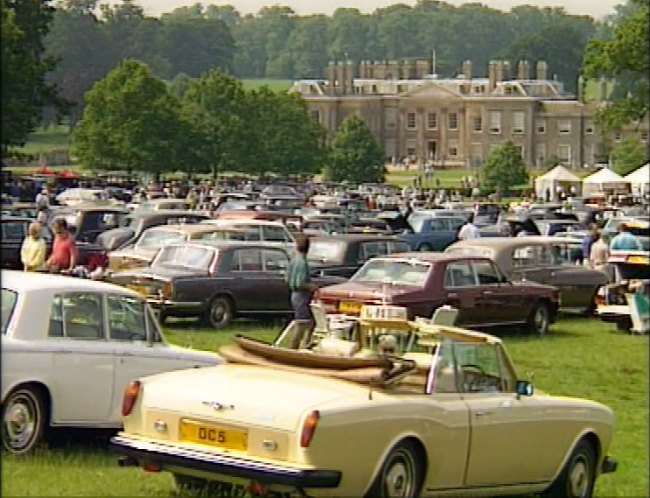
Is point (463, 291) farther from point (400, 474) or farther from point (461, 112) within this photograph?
point (461, 112)

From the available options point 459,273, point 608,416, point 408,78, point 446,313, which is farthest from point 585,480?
point 408,78

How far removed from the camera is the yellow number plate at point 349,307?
23.7 metres

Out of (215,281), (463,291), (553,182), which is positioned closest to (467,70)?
(553,182)

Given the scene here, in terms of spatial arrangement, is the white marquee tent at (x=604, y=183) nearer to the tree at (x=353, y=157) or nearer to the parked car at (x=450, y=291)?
the tree at (x=353, y=157)

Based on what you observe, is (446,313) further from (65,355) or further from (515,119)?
(515,119)

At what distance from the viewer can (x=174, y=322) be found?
25562mm

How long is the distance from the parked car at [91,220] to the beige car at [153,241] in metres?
7.91

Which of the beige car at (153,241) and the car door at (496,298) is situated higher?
the beige car at (153,241)

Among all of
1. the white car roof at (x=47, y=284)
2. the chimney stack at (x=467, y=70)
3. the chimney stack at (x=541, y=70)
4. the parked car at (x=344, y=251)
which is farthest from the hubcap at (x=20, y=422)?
the chimney stack at (x=467, y=70)

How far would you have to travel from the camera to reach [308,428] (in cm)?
1029

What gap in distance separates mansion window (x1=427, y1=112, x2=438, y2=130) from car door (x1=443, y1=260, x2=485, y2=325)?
147328mm

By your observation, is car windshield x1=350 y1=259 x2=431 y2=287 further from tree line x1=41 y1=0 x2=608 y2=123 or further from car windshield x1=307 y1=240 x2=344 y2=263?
tree line x1=41 y1=0 x2=608 y2=123

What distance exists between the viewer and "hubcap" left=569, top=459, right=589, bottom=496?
40.3ft

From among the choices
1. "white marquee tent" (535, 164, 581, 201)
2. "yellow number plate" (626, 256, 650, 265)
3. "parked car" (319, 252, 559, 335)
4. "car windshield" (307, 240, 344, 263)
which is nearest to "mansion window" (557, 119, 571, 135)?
"white marquee tent" (535, 164, 581, 201)
